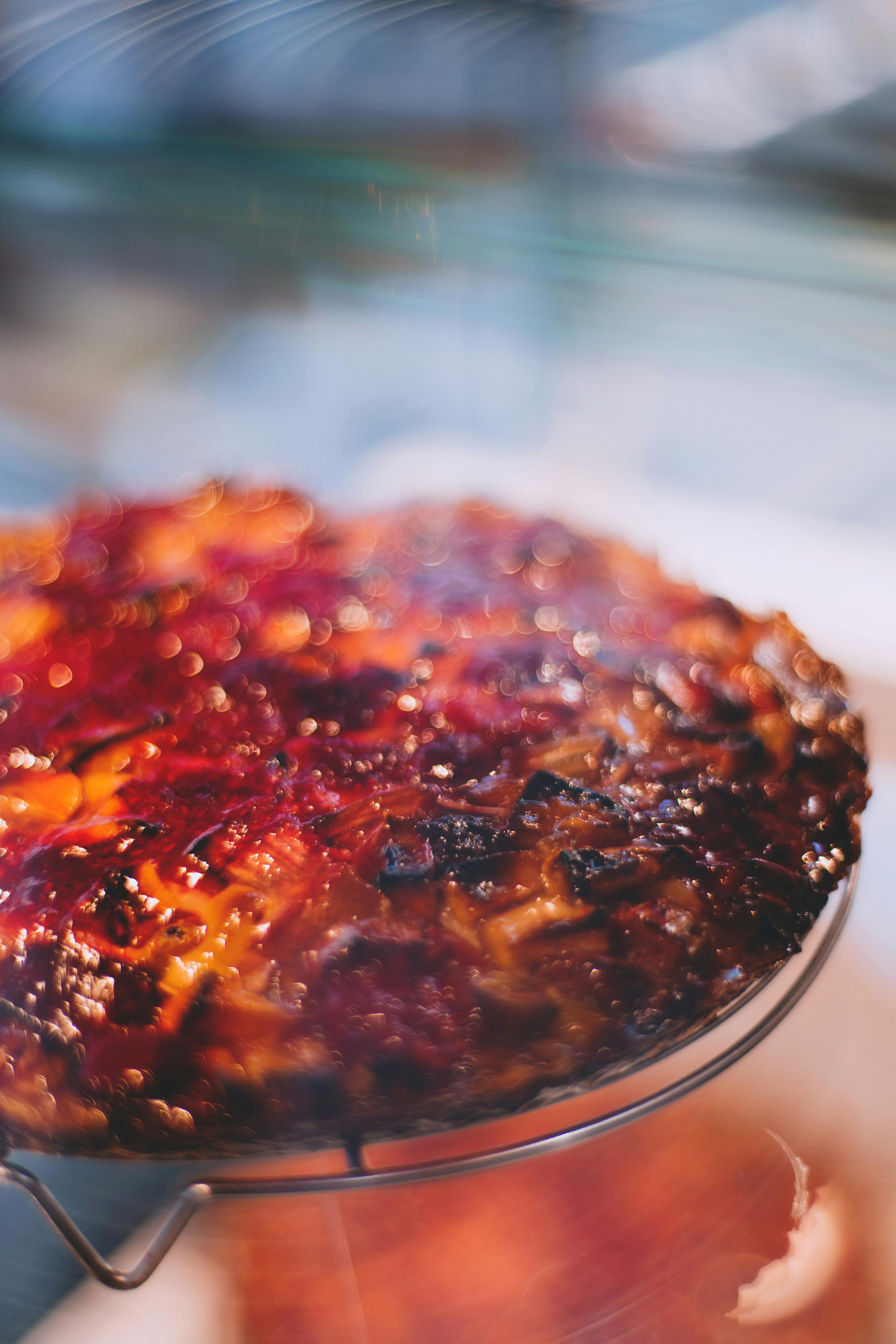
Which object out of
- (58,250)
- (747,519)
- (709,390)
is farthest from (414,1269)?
(58,250)

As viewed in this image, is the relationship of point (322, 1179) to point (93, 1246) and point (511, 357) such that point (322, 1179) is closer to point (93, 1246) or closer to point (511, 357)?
point (93, 1246)

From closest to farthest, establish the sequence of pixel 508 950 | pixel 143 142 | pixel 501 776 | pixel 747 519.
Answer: pixel 508 950, pixel 501 776, pixel 747 519, pixel 143 142

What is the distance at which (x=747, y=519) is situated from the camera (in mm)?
1195

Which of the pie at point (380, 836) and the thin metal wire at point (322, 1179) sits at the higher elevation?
the pie at point (380, 836)

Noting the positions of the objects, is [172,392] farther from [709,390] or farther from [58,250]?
[709,390]

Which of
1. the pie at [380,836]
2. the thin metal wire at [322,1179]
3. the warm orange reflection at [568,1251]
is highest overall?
the pie at [380,836]

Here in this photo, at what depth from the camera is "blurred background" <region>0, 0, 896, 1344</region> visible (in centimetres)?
53

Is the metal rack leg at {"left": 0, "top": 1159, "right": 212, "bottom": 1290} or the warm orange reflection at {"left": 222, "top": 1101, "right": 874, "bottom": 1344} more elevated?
the metal rack leg at {"left": 0, "top": 1159, "right": 212, "bottom": 1290}

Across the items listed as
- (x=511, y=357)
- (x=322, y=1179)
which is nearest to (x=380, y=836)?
(x=322, y=1179)

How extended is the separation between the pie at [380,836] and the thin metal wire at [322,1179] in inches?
0.9

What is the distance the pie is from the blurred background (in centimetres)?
6

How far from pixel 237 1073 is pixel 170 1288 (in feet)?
0.39

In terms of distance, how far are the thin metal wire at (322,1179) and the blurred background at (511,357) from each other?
0.01m

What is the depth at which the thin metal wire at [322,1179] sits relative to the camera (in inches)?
20.9
